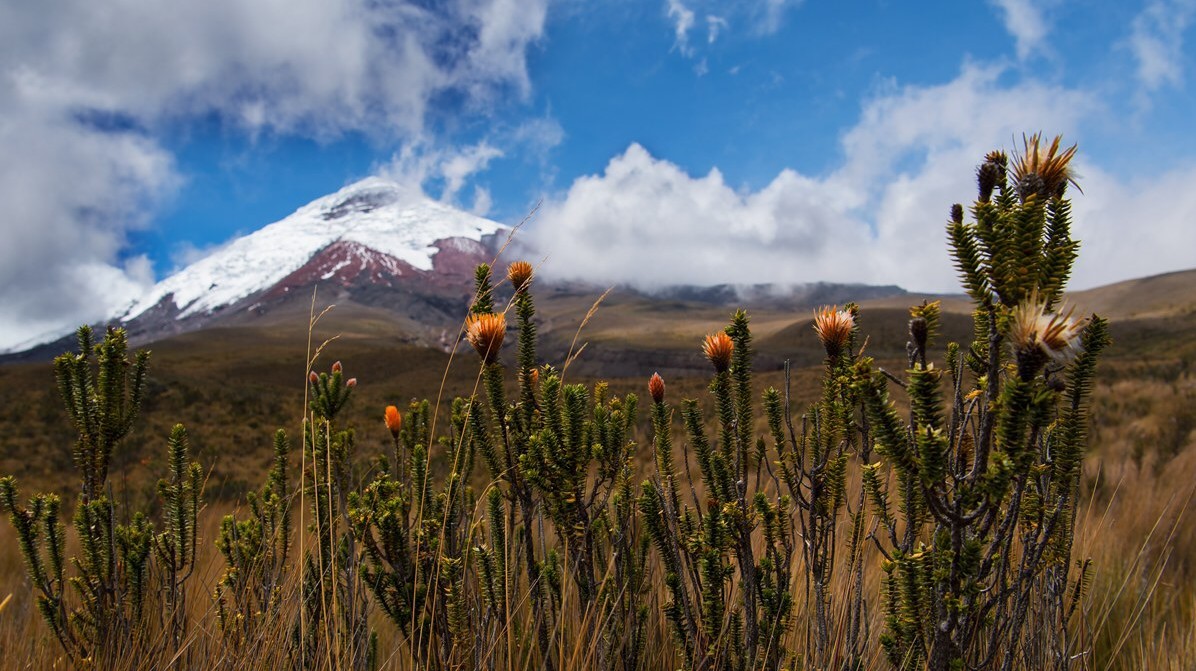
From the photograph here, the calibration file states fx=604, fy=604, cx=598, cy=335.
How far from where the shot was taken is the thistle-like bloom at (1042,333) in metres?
0.86

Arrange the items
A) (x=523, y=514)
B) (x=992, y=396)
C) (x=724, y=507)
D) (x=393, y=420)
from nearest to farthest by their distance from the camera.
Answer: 1. (x=992, y=396)
2. (x=724, y=507)
3. (x=523, y=514)
4. (x=393, y=420)

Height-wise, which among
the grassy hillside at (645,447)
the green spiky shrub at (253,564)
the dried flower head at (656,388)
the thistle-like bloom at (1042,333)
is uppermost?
the thistle-like bloom at (1042,333)

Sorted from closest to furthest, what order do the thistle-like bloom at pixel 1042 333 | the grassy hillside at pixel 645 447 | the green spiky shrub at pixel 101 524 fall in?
the thistle-like bloom at pixel 1042 333 < the green spiky shrub at pixel 101 524 < the grassy hillside at pixel 645 447

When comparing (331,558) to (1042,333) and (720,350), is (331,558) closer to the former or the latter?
(720,350)

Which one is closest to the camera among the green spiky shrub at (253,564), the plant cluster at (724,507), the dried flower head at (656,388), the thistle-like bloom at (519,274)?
the plant cluster at (724,507)

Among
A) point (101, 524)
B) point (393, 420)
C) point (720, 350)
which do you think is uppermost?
point (720, 350)

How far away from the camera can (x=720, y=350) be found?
5.65 feet

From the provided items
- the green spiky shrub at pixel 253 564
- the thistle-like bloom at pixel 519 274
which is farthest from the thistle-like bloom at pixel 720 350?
the green spiky shrub at pixel 253 564

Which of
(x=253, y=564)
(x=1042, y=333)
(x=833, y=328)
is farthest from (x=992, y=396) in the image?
(x=253, y=564)

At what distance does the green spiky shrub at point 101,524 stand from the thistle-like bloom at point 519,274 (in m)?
1.33

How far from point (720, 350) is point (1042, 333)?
90 cm

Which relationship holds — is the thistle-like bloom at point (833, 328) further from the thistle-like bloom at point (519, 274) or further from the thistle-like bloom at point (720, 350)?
the thistle-like bloom at point (519, 274)

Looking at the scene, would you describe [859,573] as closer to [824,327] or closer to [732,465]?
[732,465]

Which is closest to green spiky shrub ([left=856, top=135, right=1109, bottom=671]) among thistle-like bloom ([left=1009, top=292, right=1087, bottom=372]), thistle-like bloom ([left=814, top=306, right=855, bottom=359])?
thistle-like bloom ([left=1009, top=292, right=1087, bottom=372])
